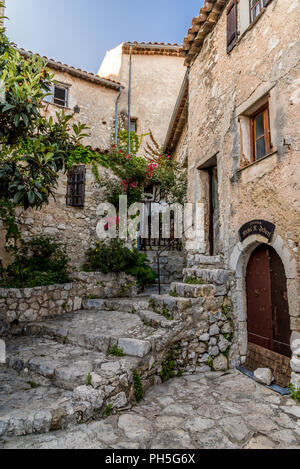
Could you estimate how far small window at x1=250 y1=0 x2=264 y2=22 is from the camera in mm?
4678

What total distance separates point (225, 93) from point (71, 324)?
17.7ft

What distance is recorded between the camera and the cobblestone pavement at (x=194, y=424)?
250 centimetres

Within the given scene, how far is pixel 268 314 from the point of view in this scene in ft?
13.7

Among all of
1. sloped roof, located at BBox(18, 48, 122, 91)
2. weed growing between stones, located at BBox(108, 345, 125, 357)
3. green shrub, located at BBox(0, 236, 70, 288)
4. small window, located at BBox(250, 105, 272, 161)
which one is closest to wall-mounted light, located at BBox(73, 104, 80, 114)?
sloped roof, located at BBox(18, 48, 122, 91)

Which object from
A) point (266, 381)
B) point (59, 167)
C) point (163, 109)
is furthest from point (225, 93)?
point (163, 109)

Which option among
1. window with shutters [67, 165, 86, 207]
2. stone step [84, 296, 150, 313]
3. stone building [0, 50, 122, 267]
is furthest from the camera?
window with shutters [67, 165, 86, 207]

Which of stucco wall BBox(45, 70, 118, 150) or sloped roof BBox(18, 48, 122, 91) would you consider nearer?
sloped roof BBox(18, 48, 122, 91)

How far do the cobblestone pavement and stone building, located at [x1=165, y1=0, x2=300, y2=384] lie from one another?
2.22 ft

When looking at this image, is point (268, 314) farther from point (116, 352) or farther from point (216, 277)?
point (116, 352)

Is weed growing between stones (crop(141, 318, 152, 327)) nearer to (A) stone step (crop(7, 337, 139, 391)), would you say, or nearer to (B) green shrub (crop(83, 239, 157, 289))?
(A) stone step (crop(7, 337, 139, 391))

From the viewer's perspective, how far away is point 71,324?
201 inches

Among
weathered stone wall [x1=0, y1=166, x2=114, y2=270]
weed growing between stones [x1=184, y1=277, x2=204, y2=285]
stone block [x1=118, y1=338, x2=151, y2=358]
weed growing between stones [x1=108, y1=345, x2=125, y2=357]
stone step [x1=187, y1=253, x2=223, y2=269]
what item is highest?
weathered stone wall [x1=0, y1=166, x2=114, y2=270]

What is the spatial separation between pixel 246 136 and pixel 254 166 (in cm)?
73

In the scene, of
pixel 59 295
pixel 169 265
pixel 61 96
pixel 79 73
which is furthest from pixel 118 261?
pixel 79 73
